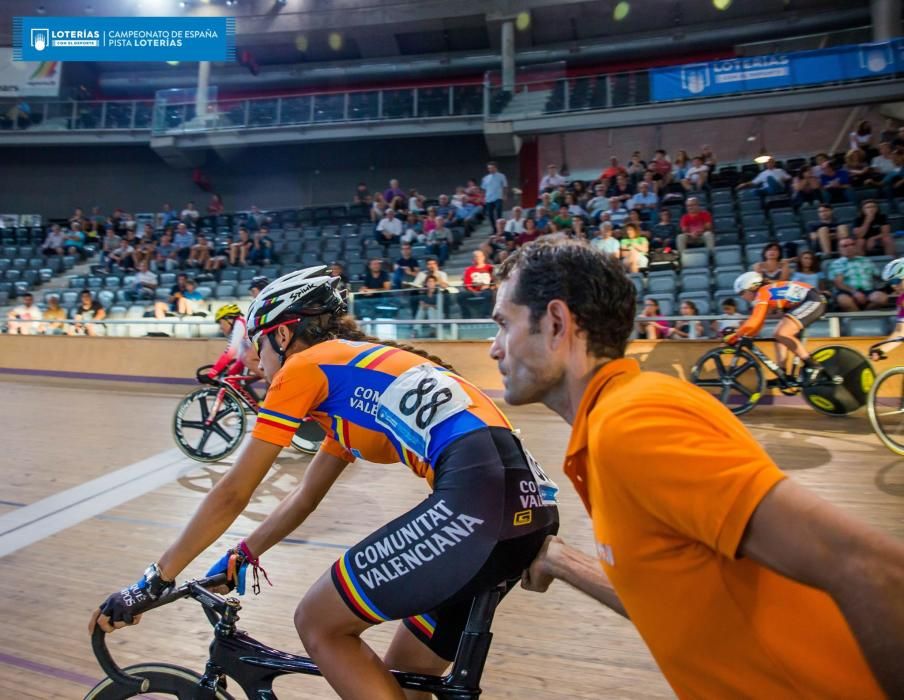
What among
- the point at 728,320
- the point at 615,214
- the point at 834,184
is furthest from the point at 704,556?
the point at 834,184

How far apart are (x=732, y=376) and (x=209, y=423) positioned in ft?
15.3

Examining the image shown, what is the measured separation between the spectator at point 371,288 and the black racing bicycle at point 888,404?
17.5 ft

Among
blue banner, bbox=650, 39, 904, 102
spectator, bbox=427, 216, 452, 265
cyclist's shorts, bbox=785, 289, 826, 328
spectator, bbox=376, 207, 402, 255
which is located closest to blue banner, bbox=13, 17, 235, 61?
spectator, bbox=376, 207, 402, 255

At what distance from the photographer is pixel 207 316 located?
31.9ft

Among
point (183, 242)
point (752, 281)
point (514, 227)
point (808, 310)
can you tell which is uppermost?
point (183, 242)

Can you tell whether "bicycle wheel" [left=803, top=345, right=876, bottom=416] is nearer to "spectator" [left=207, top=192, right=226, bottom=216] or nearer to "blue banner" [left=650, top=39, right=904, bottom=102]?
"blue banner" [left=650, top=39, right=904, bottom=102]

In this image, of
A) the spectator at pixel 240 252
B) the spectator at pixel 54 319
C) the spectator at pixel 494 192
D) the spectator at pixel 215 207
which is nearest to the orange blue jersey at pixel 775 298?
the spectator at pixel 494 192

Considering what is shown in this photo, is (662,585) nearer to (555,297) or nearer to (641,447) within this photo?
(641,447)

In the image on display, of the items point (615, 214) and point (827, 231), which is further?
point (615, 214)

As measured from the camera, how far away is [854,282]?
6316mm

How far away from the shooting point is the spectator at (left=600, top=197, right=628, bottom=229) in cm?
870

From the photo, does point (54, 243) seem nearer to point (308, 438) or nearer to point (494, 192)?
point (494, 192)

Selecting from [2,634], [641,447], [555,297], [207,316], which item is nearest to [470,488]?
[555,297]

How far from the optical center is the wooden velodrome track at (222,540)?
2090mm
